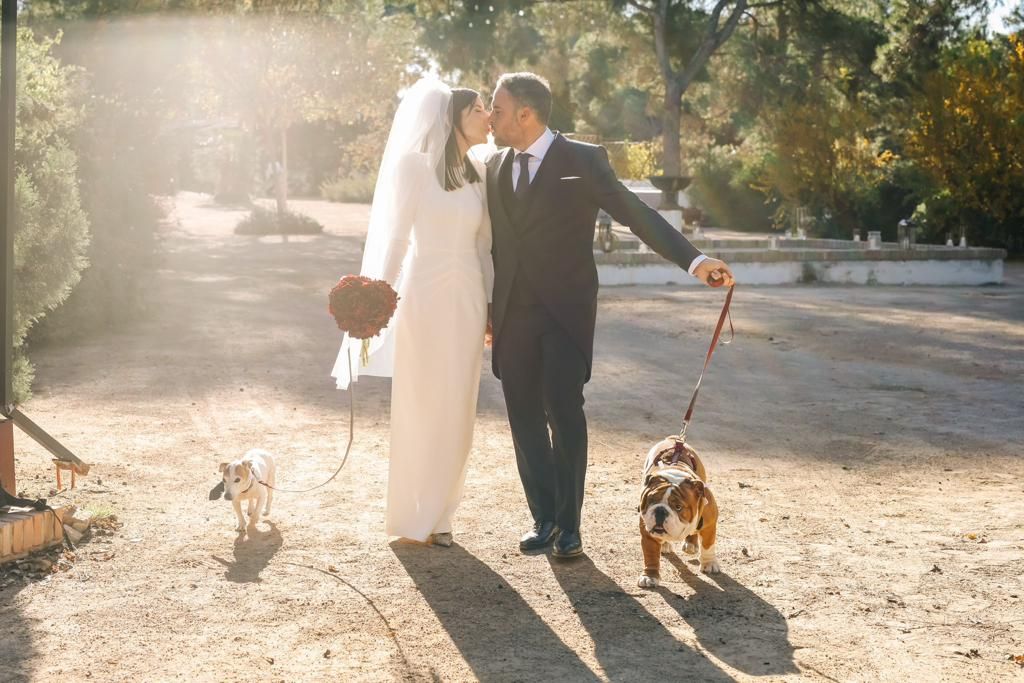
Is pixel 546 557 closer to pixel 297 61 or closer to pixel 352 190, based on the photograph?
pixel 297 61

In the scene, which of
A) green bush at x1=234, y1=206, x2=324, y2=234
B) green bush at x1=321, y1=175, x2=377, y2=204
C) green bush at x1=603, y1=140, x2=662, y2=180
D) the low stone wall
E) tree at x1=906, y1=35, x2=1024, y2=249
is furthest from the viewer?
green bush at x1=321, y1=175, x2=377, y2=204

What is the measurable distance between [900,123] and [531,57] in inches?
349

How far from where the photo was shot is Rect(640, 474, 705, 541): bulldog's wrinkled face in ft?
15.4

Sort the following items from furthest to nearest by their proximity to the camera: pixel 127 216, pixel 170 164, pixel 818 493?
pixel 170 164 < pixel 127 216 < pixel 818 493

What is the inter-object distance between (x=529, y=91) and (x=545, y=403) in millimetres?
1363

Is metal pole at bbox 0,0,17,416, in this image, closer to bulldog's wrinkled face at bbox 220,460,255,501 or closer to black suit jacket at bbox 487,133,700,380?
bulldog's wrinkled face at bbox 220,460,255,501

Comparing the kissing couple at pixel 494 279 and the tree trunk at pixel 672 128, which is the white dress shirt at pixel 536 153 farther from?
the tree trunk at pixel 672 128

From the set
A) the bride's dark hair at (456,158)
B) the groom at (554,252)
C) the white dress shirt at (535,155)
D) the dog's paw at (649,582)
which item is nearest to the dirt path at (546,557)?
the dog's paw at (649,582)

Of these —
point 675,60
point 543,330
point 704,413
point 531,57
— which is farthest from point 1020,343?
point 675,60

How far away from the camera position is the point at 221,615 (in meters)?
4.70

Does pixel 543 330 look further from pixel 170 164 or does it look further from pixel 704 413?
pixel 170 164

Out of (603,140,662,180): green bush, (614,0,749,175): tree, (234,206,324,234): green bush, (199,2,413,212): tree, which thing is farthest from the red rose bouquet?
(603,140,662,180): green bush

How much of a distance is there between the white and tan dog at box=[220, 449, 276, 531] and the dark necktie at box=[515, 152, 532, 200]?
5.93ft

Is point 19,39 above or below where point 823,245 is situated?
above
